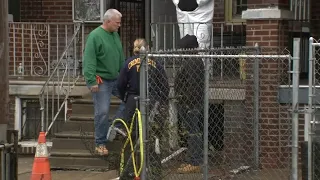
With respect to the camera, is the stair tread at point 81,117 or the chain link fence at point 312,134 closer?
the chain link fence at point 312,134

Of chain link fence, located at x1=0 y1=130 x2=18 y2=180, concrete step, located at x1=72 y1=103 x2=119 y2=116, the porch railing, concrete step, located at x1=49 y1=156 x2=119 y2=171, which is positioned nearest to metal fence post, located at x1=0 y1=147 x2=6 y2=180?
chain link fence, located at x1=0 y1=130 x2=18 y2=180

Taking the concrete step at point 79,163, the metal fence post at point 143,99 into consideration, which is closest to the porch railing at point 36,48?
the concrete step at point 79,163

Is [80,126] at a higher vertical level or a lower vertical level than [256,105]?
lower

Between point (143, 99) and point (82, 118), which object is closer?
point (143, 99)

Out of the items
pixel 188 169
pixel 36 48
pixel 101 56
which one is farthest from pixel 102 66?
pixel 36 48

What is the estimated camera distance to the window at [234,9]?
41.2 ft

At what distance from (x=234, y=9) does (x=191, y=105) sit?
14.7ft

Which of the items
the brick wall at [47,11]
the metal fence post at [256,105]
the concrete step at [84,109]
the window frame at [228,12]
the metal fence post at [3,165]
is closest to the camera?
the metal fence post at [3,165]

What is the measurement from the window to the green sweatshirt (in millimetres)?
3208

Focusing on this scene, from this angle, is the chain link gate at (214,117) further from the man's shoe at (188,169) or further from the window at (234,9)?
the window at (234,9)

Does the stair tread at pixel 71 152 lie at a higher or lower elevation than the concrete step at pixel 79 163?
higher

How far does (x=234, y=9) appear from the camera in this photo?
41.5ft

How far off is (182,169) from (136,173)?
3.84 ft

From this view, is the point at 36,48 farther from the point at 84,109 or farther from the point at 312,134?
the point at 312,134
